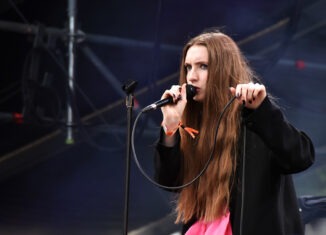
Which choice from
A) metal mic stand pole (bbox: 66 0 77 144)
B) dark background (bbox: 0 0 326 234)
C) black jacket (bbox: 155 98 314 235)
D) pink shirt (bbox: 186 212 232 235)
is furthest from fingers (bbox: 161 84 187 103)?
dark background (bbox: 0 0 326 234)

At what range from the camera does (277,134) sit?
6.50 feet

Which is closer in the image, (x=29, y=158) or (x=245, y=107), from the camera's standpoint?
(x=245, y=107)

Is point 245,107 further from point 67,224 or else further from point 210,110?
point 67,224

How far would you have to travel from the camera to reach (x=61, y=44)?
171 inches

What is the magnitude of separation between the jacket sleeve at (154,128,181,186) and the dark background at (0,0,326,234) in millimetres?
1973

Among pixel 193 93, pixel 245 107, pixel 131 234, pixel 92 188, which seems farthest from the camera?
pixel 92 188

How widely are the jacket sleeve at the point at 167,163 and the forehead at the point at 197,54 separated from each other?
0.25 metres

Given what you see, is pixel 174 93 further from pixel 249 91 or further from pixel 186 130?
pixel 249 91

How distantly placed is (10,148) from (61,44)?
2.48 ft

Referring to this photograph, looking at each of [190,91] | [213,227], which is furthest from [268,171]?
[190,91]

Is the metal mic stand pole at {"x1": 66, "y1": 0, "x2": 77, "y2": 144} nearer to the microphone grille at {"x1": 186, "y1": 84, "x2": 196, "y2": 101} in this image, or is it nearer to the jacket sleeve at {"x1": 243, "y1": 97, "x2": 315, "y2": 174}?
the microphone grille at {"x1": 186, "y1": 84, "x2": 196, "y2": 101}

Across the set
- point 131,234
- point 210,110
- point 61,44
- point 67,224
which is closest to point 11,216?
point 67,224

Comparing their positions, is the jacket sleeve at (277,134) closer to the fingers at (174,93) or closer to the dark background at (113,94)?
the fingers at (174,93)

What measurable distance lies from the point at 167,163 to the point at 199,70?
1.04 ft
